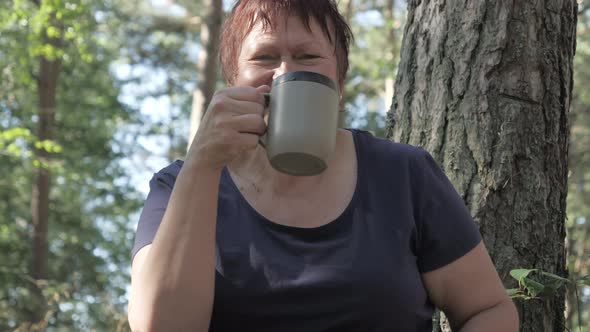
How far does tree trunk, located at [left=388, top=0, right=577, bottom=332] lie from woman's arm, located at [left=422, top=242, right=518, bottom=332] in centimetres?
62

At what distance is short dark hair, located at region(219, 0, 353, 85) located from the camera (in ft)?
5.35

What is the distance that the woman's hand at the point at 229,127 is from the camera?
1.30 meters

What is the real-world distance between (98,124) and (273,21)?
550 inches

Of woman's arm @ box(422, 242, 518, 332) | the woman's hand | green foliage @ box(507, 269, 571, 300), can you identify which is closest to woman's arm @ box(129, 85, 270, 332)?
the woman's hand

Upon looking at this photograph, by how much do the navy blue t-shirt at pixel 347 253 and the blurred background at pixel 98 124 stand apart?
325 inches

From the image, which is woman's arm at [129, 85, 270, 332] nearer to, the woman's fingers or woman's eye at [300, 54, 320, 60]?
the woman's fingers

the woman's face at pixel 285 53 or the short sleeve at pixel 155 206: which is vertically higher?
the woman's face at pixel 285 53

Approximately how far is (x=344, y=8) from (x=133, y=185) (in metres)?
7.41

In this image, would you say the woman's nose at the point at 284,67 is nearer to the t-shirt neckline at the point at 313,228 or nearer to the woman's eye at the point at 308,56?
the woman's eye at the point at 308,56

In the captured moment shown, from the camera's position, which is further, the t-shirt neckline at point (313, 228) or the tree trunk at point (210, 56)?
the tree trunk at point (210, 56)

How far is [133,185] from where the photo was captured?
16.8 metres

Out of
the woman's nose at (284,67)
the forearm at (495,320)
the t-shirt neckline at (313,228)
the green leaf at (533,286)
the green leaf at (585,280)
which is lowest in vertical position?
the forearm at (495,320)

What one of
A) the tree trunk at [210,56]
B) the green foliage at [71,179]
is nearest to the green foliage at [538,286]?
the tree trunk at [210,56]

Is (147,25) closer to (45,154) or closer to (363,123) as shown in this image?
(45,154)
